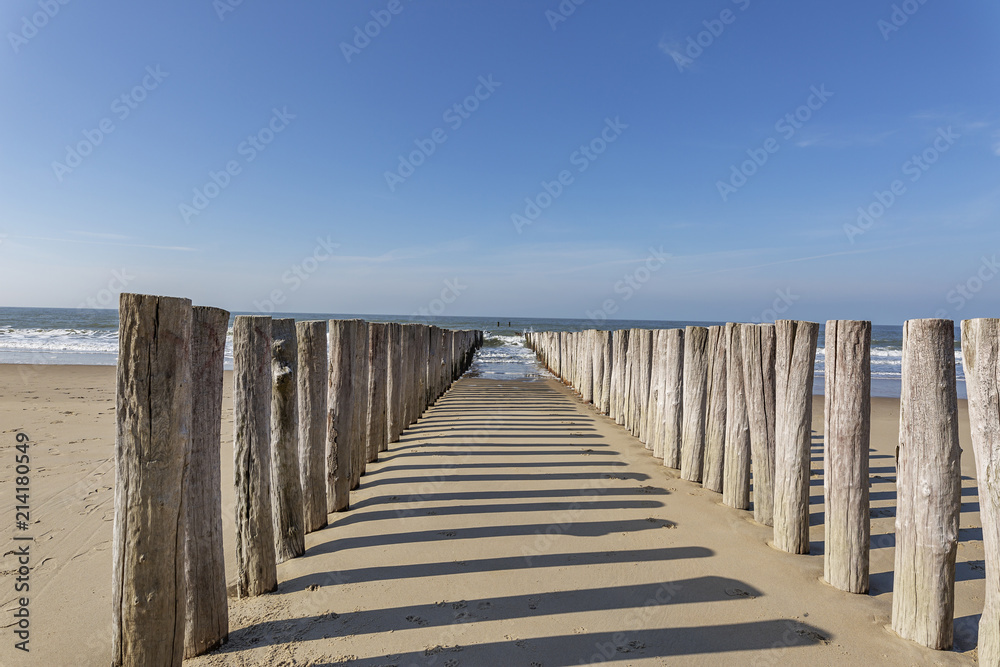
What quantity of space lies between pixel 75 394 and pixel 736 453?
1232 cm

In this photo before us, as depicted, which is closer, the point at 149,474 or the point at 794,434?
the point at 149,474

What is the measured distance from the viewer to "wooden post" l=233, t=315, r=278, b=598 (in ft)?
9.45

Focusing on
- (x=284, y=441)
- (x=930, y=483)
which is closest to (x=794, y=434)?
(x=930, y=483)

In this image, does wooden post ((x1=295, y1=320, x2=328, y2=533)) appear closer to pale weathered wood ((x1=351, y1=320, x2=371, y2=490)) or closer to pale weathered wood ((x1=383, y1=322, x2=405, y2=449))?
pale weathered wood ((x1=351, y1=320, x2=371, y2=490))

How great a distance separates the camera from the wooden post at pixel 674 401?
564 cm

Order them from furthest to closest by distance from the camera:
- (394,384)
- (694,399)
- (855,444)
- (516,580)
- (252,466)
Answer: (394,384) < (694,399) < (516,580) < (855,444) < (252,466)

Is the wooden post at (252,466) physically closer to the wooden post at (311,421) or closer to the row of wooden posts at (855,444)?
the wooden post at (311,421)

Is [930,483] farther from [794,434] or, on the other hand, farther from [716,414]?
[716,414]

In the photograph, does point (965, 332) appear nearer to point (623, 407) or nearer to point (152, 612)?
point (152, 612)

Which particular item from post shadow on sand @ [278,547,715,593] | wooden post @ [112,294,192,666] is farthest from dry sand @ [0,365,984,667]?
wooden post @ [112,294,192,666]

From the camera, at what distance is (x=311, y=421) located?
3.76 m

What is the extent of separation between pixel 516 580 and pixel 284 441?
1665 mm

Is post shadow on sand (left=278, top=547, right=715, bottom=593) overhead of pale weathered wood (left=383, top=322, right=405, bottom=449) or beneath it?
beneath

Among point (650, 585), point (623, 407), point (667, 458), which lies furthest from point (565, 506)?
point (623, 407)
